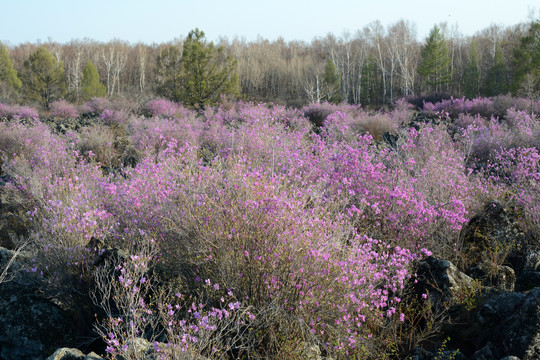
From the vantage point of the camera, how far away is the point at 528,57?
3559cm

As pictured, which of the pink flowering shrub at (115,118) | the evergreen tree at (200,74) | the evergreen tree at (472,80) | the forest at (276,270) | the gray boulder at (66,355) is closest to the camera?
the gray boulder at (66,355)

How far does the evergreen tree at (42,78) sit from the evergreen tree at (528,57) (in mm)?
38261

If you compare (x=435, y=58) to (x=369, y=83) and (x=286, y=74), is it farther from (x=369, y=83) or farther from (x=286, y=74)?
(x=286, y=74)

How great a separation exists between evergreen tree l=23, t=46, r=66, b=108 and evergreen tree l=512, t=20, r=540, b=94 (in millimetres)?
38261

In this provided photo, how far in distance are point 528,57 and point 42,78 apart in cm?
4102

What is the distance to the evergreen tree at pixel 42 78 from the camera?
36656mm

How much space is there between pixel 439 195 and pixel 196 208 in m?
3.56

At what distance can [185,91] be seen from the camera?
3031 cm

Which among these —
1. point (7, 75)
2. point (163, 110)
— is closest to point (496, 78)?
point (163, 110)

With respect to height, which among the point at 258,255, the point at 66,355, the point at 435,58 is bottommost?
the point at 66,355

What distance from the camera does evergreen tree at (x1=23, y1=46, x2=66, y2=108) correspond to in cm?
3666

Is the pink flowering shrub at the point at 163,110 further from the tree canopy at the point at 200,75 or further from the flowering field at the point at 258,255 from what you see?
the flowering field at the point at 258,255

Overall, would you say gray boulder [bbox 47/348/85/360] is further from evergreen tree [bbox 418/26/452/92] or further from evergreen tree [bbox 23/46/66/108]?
evergreen tree [bbox 418/26/452/92]

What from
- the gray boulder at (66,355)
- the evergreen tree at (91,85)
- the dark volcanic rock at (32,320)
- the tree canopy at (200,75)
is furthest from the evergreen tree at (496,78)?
the gray boulder at (66,355)
